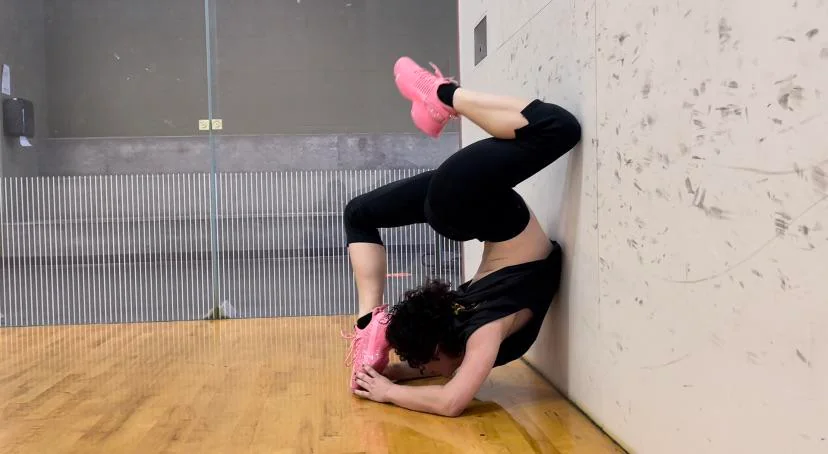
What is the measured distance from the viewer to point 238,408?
1.91 metres

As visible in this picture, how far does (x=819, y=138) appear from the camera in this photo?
0.87 m

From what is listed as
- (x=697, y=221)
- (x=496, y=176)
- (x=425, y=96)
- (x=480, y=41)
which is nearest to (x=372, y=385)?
(x=496, y=176)

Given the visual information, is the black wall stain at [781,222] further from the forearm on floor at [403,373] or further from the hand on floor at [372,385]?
the forearm on floor at [403,373]

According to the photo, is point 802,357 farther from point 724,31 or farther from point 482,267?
point 482,267

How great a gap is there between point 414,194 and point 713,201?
3.87 ft

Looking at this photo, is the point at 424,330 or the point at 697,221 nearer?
the point at 697,221

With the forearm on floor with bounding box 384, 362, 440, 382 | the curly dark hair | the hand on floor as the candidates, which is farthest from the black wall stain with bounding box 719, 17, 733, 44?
the forearm on floor with bounding box 384, 362, 440, 382

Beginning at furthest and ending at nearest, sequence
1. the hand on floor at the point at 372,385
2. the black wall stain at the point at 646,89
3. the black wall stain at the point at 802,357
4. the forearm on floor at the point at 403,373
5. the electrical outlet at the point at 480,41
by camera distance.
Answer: the electrical outlet at the point at 480,41, the forearm on floor at the point at 403,373, the hand on floor at the point at 372,385, the black wall stain at the point at 646,89, the black wall stain at the point at 802,357

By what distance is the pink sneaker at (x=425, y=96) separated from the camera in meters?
1.96

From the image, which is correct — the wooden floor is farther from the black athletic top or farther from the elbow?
the black athletic top

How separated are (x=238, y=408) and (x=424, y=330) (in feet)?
1.74

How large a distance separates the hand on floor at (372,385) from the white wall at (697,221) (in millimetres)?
481

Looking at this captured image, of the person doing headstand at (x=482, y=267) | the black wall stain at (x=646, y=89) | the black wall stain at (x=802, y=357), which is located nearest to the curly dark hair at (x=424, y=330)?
the person doing headstand at (x=482, y=267)

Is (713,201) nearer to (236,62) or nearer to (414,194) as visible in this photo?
(414,194)
